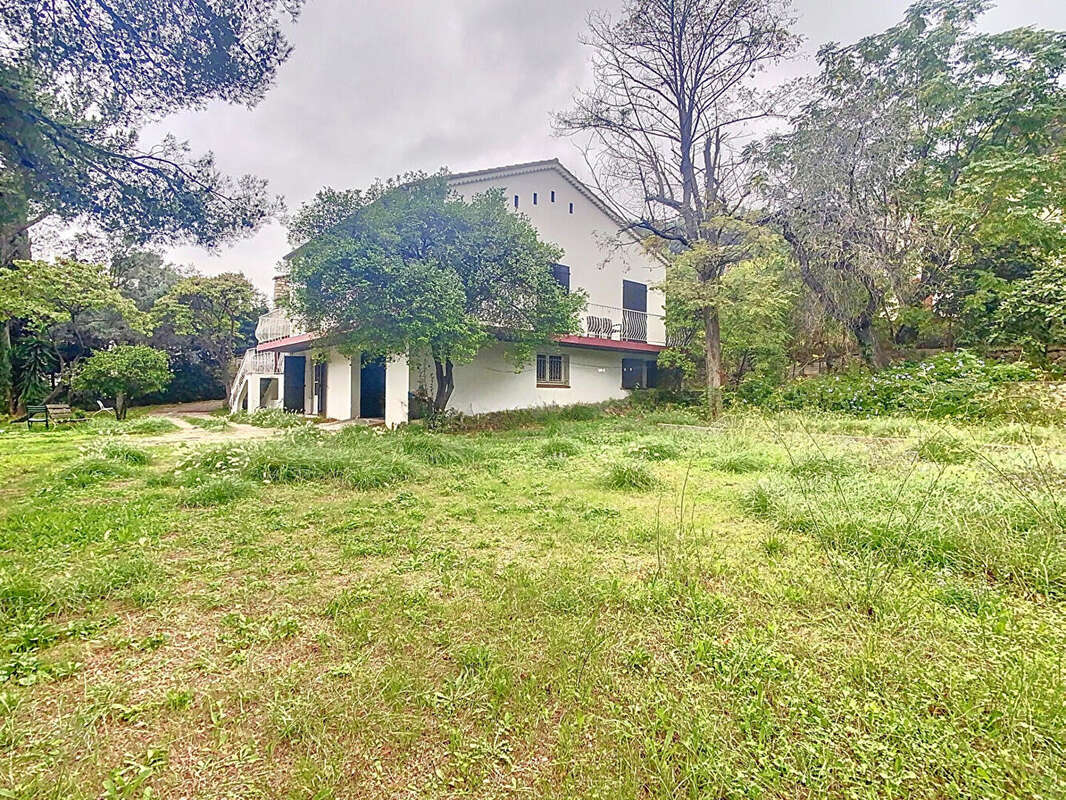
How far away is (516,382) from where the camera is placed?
13.6 m

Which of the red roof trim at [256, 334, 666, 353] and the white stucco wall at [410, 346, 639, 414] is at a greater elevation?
the red roof trim at [256, 334, 666, 353]

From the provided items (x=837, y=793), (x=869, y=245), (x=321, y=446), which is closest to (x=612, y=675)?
(x=837, y=793)

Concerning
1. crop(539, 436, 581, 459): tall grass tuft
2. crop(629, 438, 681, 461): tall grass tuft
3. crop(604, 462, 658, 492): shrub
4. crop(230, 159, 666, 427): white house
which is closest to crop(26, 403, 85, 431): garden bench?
crop(230, 159, 666, 427): white house

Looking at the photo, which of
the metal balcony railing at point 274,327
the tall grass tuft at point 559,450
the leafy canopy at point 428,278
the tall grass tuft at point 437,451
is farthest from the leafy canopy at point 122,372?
the tall grass tuft at point 559,450

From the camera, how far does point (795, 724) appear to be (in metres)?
1.77

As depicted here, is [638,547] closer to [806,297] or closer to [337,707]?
[337,707]

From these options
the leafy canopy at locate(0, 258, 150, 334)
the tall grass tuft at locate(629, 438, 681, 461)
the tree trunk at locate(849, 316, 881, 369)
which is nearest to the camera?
the tall grass tuft at locate(629, 438, 681, 461)

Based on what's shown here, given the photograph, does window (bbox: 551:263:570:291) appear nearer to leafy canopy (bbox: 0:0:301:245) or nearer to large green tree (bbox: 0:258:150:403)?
leafy canopy (bbox: 0:0:301:245)

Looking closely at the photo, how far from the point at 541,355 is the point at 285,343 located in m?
7.35

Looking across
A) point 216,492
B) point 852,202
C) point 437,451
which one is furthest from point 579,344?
point 216,492

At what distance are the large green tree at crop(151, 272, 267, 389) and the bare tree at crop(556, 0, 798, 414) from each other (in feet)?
50.8

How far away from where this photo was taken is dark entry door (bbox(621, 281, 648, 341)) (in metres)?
16.2

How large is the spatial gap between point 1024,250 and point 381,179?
15.8 meters

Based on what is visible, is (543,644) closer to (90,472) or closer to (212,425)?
(90,472)
